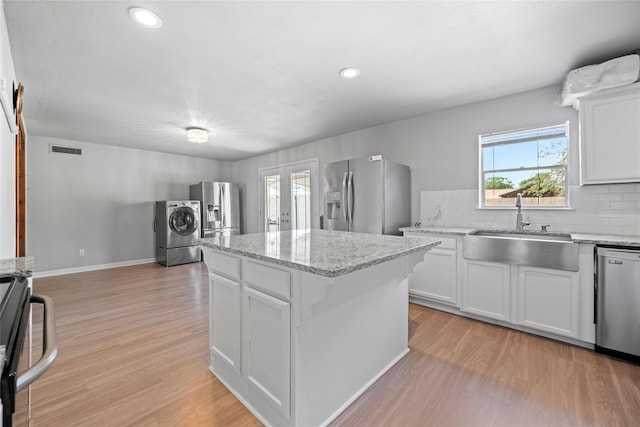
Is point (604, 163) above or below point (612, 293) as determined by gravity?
above

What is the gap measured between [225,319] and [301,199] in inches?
150

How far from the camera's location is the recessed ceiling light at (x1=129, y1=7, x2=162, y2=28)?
1693 mm

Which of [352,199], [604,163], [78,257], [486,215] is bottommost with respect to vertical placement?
[78,257]

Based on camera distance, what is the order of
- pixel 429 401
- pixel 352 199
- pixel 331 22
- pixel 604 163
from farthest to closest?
pixel 352 199 < pixel 604 163 < pixel 331 22 < pixel 429 401

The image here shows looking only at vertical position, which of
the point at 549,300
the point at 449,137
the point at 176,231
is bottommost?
the point at 549,300

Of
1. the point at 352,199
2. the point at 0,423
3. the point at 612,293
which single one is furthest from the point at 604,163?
the point at 0,423

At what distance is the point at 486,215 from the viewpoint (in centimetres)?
320

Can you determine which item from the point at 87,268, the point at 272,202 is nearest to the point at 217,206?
the point at 272,202

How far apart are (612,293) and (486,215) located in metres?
1.30

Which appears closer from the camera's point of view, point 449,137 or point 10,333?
point 10,333

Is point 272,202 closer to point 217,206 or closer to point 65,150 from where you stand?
point 217,206

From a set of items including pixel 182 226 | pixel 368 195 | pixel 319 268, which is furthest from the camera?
pixel 182 226

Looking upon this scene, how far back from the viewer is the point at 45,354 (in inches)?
22.7

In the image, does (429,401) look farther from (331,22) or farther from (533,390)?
(331,22)
